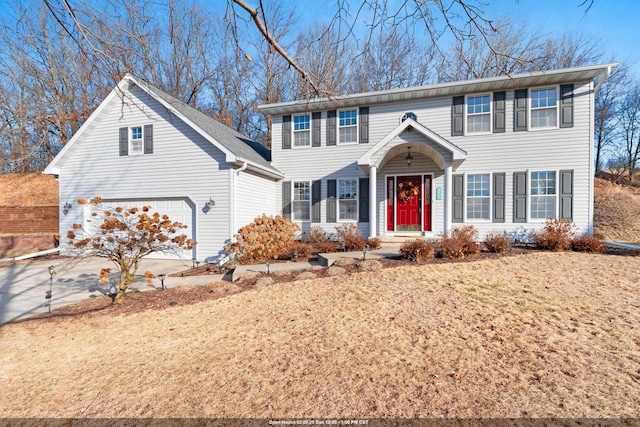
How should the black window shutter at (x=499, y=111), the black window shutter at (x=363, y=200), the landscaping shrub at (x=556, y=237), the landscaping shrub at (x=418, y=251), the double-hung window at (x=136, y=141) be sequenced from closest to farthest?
the landscaping shrub at (x=418, y=251)
the landscaping shrub at (x=556, y=237)
the black window shutter at (x=499, y=111)
the double-hung window at (x=136, y=141)
the black window shutter at (x=363, y=200)

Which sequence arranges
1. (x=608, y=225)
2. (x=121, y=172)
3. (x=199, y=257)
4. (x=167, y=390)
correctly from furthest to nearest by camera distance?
(x=608, y=225), (x=121, y=172), (x=199, y=257), (x=167, y=390)

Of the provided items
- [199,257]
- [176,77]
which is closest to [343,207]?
[199,257]

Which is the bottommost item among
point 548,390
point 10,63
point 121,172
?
point 548,390

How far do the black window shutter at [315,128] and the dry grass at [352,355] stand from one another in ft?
24.1

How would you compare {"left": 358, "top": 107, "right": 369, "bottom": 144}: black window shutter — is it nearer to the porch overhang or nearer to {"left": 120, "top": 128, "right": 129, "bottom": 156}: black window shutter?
the porch overhang

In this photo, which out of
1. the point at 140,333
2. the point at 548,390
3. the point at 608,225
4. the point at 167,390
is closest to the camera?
the point at 548,390

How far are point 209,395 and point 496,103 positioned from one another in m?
11.4

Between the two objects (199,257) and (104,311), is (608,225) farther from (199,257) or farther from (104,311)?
(104,311)

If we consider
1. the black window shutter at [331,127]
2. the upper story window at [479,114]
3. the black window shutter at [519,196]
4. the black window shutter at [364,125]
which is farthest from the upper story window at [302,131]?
the black window shutter at [519,196]

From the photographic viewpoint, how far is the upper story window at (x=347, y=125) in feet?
36.6

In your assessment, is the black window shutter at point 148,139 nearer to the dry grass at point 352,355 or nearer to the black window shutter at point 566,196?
the dry grass at point 352,355

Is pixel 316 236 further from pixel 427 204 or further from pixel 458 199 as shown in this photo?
pixel 458 199

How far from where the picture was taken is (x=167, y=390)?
2.71 meters

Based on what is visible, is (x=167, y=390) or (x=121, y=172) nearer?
(x=167, y=390)
